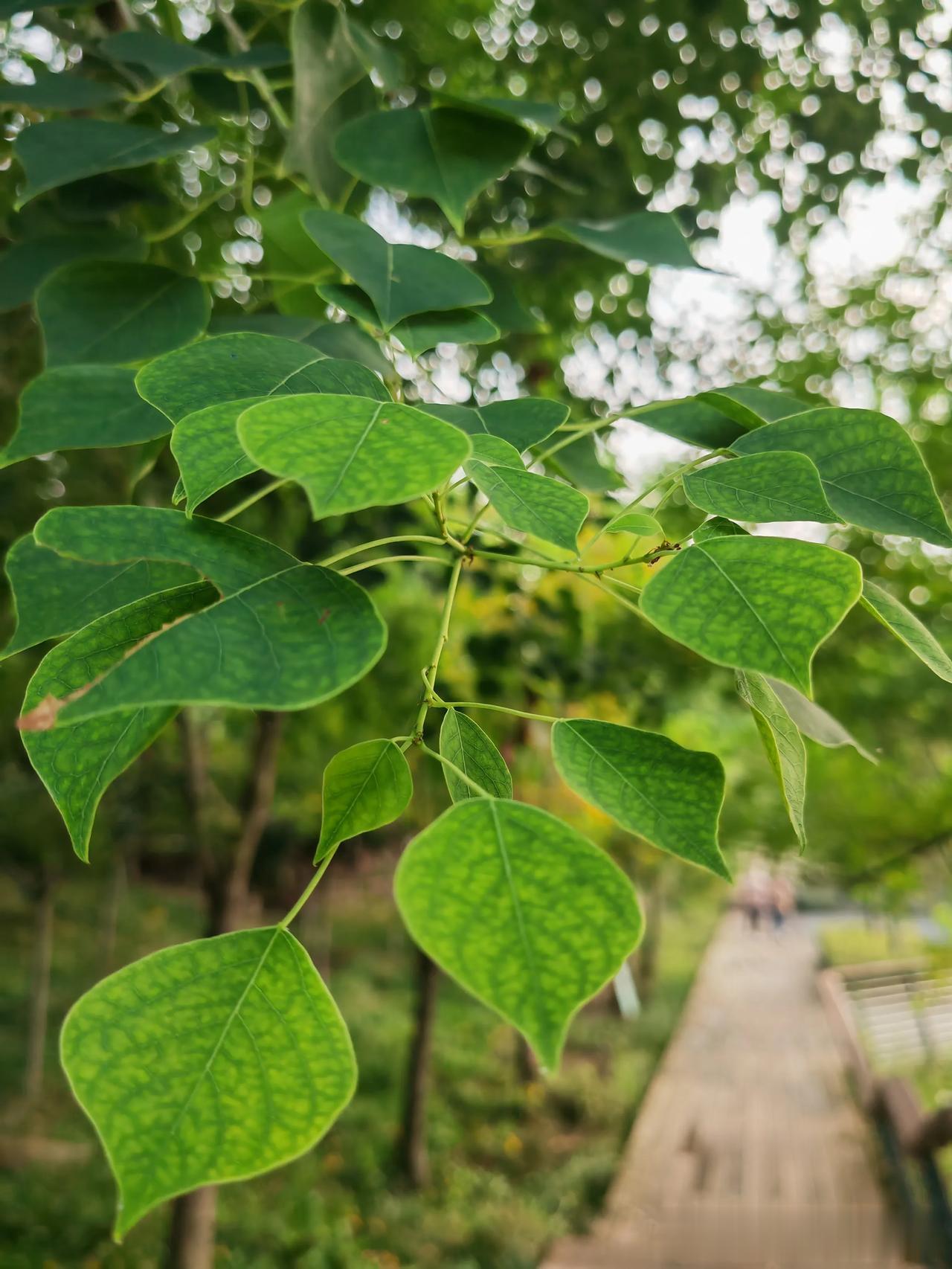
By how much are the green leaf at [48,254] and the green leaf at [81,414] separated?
163 millimetres

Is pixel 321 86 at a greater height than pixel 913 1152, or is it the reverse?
pixel 321 86

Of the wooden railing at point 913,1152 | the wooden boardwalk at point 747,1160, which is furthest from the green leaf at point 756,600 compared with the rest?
the wooden boardwalk at point 747,1160

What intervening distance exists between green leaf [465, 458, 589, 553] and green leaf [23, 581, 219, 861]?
0.40 ft

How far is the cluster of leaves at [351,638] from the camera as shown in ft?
0.92

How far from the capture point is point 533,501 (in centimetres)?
36

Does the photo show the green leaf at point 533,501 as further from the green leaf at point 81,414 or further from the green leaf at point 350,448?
the green leaf at point 81,414

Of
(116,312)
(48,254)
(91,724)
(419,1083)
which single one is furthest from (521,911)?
(419,1083)

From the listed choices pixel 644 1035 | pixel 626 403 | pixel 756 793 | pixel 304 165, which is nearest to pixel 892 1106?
pixel 756 793

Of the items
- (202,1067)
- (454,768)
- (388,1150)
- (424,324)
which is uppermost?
(424,324)

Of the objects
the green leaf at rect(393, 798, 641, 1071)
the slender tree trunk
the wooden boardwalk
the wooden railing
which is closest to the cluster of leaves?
the green leaf at rect(393, 798, 641, 1071)

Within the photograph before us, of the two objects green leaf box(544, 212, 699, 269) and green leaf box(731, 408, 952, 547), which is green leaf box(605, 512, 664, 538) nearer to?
green leaf box(731, 408, 952, 547)

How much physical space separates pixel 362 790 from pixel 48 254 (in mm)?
491

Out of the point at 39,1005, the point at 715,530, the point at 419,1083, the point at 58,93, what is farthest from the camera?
the point at 39,1005

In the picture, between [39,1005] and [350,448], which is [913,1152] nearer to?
[350,448]
